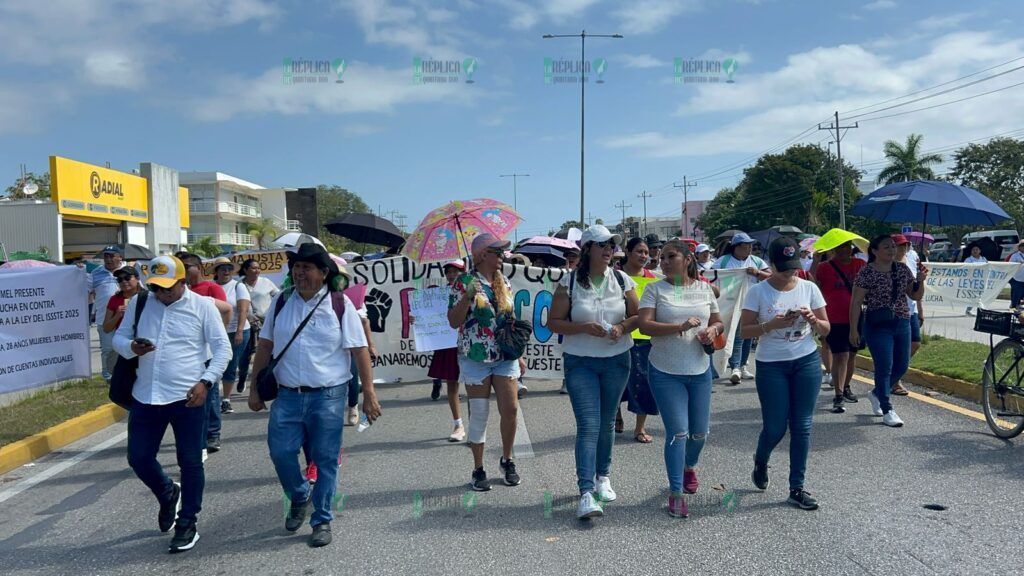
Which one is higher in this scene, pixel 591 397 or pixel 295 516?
pixel 591 397

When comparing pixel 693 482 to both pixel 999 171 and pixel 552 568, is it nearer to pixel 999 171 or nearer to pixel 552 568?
pixel 552 568

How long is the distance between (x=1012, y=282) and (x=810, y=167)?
52020 mm

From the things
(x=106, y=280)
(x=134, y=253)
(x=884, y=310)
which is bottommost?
(x=884, y=310)

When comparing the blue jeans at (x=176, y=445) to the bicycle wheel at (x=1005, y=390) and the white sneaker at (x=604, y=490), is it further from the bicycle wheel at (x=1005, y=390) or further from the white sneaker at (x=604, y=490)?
the bicycle wheel at (x=1005, y=390)

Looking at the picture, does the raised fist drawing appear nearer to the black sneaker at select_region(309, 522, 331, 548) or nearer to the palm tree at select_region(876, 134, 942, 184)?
the black sneaker at select_region(309, 522, 331, 548)

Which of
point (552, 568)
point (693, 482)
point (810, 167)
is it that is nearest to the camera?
point (552, 568)

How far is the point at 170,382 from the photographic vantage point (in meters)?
4.38

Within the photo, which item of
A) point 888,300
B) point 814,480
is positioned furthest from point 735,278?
point 814,480

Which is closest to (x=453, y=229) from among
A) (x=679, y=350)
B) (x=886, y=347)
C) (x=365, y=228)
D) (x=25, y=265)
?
(x=679, y=350)

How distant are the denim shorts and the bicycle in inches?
159

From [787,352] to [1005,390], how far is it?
2.64 m

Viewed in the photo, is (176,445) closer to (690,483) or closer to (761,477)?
(690,483)

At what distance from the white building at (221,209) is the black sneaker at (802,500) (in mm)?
64540

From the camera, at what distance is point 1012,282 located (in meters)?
15.8
